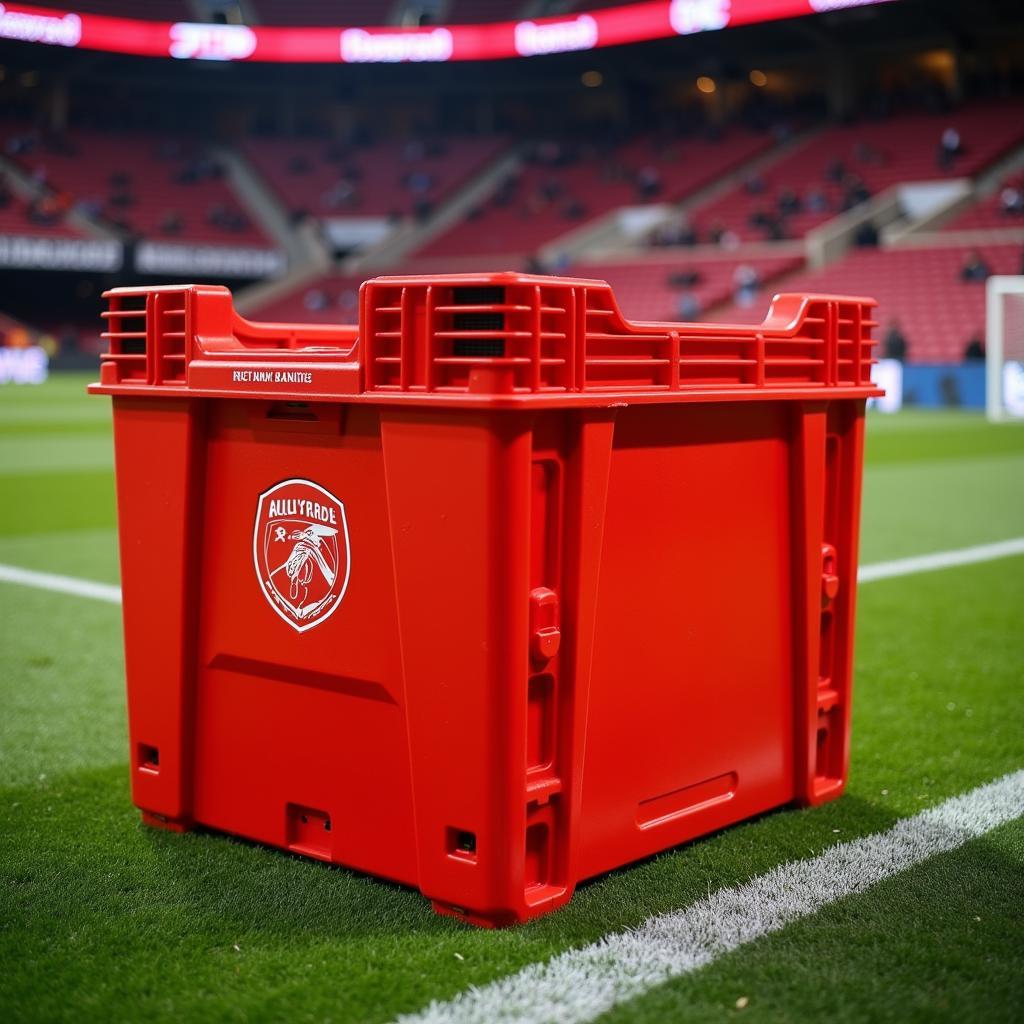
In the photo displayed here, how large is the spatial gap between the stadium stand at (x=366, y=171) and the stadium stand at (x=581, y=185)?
212 centimetres

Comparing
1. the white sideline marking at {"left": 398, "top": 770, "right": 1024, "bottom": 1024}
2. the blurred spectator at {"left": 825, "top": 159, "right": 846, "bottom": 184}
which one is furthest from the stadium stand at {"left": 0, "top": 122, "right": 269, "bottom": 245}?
the white sideline marking at {"left": 398, "top": 770, "right": 1024, "bottom": 1024}

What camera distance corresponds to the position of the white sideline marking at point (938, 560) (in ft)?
26.1

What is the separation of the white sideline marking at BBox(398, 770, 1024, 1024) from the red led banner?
3514 cm

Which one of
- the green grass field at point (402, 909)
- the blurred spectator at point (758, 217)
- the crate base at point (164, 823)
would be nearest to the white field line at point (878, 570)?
the green grass field at point (402, 909)

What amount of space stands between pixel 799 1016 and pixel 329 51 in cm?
4557

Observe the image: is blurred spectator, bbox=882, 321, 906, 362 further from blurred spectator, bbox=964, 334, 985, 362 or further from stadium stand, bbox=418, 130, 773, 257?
stadium stand, bbox=418, 130, 773, 257

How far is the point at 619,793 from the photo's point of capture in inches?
129

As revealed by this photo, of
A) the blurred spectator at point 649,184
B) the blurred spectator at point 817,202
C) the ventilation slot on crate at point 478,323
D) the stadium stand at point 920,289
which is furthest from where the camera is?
the blurred spectator at point 649,184

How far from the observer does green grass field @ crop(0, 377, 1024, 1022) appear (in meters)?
2.61

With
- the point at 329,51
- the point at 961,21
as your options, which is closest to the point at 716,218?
the point at 961,21

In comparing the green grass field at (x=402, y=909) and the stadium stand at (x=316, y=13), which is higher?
the stadium stand at (x=316, y=13)

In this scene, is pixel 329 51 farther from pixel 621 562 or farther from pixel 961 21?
pixel 621 562

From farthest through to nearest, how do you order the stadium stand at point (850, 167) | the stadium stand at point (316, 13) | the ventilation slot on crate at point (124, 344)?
the stadium stand at point (316, 13), the stadium stand at point (850, 167), the ventilation slot on crate at point (124, 344)

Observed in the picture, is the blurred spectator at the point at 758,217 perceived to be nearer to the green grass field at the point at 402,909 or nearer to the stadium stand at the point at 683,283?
the stadium stand at the point at 683,283
